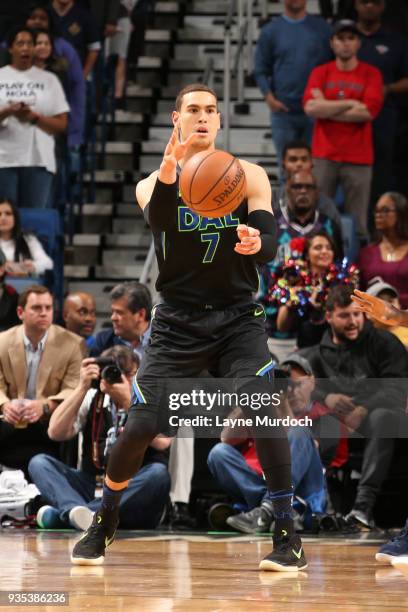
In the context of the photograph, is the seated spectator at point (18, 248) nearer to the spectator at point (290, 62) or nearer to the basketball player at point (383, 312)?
the spectator at point (290, 62)

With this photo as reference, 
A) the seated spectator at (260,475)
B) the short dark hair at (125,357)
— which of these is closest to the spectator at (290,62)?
the seated spectator at (260,475)

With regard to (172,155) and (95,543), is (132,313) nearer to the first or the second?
(95,543)

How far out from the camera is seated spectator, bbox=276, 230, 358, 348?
8398 mm

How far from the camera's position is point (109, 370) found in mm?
7098

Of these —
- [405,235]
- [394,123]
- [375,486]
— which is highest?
[394,123]

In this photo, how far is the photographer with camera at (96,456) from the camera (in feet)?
23.4

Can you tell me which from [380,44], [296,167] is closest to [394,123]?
[380,44]

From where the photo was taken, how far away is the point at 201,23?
13.2m

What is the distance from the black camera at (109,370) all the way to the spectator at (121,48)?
5.91m

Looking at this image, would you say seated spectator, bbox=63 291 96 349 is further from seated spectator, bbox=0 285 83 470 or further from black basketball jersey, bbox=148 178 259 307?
black basketball jersey, bbox=148 178 259 307

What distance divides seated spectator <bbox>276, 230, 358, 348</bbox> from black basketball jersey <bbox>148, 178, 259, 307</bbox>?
3.14 meters

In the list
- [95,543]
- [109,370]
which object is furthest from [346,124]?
[95,543]

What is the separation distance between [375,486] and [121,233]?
4.82 m

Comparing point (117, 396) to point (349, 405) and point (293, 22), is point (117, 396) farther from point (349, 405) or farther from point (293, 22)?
point (293, 22)
